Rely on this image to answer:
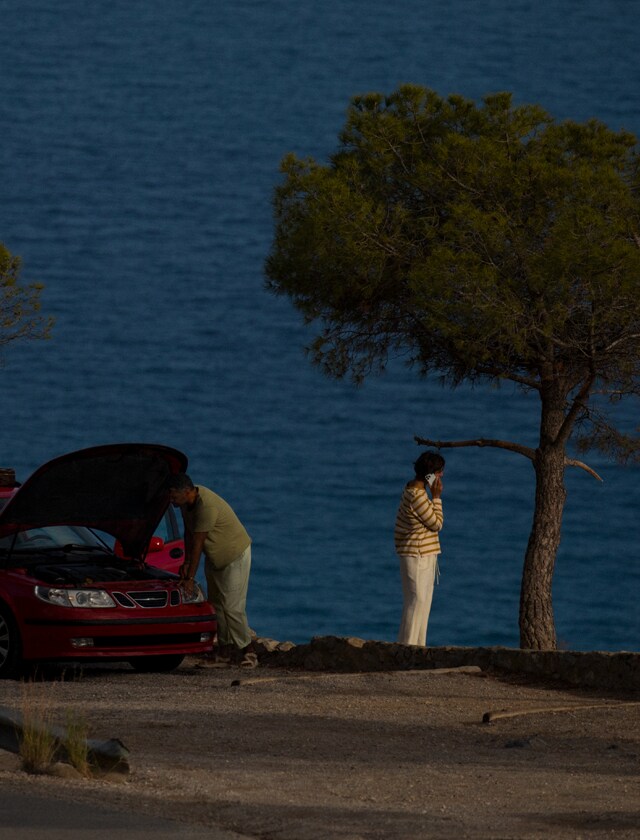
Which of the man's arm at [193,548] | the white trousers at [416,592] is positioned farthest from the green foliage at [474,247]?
the man's arm at [193,548]

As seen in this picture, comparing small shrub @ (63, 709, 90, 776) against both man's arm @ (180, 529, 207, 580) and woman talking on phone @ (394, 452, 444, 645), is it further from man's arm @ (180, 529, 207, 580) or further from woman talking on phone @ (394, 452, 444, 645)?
woman talking on phone @ (394, 452, 444, 645)

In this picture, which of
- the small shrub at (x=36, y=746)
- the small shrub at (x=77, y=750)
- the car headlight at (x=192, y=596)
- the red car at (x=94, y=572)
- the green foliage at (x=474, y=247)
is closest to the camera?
the small shrub at (x=77, y=750)

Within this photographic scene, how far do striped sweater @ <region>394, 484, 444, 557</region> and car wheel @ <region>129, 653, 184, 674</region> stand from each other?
2039 mm

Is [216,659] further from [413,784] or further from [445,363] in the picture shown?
[413,784]

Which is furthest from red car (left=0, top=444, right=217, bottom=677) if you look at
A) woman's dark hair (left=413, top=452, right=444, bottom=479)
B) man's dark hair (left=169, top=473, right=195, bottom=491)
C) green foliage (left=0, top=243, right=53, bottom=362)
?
green foliage (left=0, top=243, right=53, bottom=362)

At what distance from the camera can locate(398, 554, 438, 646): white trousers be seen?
14.9 m

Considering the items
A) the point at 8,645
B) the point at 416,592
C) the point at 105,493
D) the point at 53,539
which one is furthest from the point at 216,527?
the point at 8,645

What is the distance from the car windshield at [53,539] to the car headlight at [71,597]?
586 millimetres

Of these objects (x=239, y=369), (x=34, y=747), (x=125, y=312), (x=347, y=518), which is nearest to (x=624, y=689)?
(x=34, y=747)

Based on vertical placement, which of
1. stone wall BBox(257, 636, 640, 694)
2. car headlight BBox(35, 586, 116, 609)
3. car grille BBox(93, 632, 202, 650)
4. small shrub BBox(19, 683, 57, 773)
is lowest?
stone wall BBox(257, 636, 640, 694)

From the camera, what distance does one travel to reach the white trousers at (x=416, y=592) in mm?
14922

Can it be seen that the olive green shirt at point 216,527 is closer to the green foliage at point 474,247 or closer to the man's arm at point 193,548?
the man's arm at point 193,548

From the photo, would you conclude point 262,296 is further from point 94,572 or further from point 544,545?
point 94,572

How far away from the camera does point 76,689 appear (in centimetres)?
1286
